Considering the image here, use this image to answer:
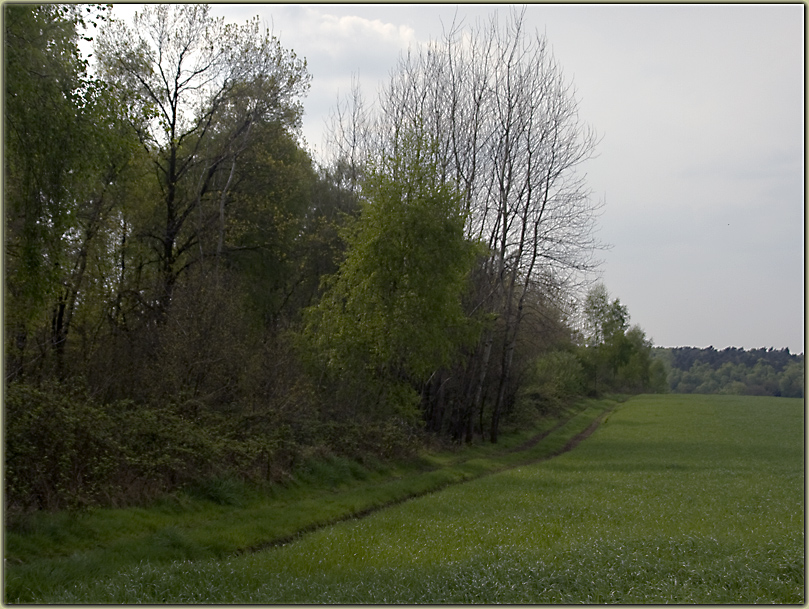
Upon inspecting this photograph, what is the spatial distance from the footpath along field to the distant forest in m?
72.0

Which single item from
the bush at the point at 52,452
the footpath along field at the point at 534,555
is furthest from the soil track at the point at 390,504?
the bush at the point at 52,452

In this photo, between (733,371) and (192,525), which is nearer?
(192,525)

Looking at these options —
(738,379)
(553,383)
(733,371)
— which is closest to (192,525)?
(553,383)

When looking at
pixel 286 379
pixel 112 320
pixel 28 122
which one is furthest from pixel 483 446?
pixel 28 122

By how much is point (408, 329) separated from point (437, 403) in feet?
27.7

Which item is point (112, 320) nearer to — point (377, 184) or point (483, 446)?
point (377, 184)

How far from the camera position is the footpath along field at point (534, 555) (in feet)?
26.7

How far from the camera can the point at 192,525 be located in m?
12.5

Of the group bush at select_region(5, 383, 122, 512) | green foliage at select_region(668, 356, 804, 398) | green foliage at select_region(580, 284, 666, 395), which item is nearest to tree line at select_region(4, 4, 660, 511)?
bush at select_region(5, 383, 122, 512)

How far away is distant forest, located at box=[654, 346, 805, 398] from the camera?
88125 millimetres

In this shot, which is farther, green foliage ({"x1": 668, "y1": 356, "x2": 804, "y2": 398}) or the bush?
green foliage ({"x1": 668, "y1": 356, "x2": 804, "y2": 398})

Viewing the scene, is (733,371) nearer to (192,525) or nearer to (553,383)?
(553,383)

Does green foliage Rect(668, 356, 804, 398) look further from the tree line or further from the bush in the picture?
the bush

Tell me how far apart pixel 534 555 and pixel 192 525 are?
21.8 feet
